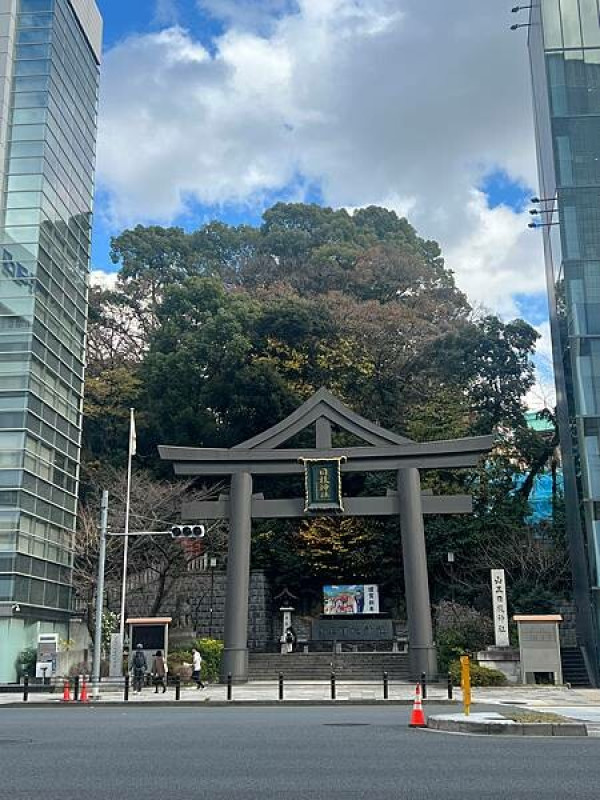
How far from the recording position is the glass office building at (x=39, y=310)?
1383 inches

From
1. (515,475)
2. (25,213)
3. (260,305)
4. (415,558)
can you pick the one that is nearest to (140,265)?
(260,305)

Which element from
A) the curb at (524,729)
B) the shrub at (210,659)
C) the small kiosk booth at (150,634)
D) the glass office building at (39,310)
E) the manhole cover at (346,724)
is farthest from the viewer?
the glass office building at (39,310)

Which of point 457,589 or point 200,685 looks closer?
point 200,685

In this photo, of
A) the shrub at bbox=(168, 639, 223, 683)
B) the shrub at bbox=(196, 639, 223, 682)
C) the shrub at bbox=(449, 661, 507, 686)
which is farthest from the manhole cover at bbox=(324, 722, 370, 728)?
the shrub at bbox=(196, 639, 223, 682)

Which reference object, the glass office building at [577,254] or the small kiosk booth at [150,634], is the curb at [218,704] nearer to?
the small kiosk booth at [150,634]

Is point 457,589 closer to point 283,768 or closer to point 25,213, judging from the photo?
point 25,213

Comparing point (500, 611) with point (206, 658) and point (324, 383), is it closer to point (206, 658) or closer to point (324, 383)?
point (206, 658)

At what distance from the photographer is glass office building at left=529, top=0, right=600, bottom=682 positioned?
1256 inches

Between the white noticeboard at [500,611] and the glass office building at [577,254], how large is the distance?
307cm

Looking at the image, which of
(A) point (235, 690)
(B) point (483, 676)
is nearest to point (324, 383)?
(B) point (483, 676)

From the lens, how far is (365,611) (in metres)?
42.5

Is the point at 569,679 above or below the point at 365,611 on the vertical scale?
below

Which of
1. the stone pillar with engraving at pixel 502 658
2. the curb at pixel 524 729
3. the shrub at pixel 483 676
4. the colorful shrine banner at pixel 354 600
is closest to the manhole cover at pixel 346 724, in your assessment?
the curb at pixel 524 729

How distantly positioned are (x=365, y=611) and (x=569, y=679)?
503 inches
